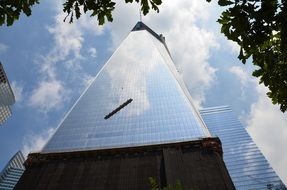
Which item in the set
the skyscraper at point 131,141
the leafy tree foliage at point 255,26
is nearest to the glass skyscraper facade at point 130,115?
the skyscraper at point 131,141

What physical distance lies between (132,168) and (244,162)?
366 feet

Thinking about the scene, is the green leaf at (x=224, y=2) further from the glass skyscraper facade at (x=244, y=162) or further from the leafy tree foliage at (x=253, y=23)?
the glass skyscraper facade at (x=244, y=162)

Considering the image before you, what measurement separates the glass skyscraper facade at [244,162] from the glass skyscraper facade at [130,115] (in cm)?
4967

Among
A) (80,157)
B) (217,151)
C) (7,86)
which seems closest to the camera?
(217,151)

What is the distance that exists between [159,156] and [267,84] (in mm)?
76608

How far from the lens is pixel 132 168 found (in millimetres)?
76938

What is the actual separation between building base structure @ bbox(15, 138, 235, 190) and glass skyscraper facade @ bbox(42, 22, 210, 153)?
39.1 feet

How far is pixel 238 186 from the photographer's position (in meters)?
154

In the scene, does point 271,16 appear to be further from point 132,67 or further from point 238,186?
point 132,67

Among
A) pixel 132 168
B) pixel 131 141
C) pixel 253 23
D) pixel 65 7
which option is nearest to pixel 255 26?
pixel 253 23

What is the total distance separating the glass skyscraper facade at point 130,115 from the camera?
10638cm

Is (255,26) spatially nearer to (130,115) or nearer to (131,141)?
(131,141)

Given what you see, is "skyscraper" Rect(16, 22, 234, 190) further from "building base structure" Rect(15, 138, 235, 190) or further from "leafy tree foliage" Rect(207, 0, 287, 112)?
"leafy tree foliage" Rect(207, 0, 287, 112)

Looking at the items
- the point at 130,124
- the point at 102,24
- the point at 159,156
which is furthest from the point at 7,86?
the point at 102,24
